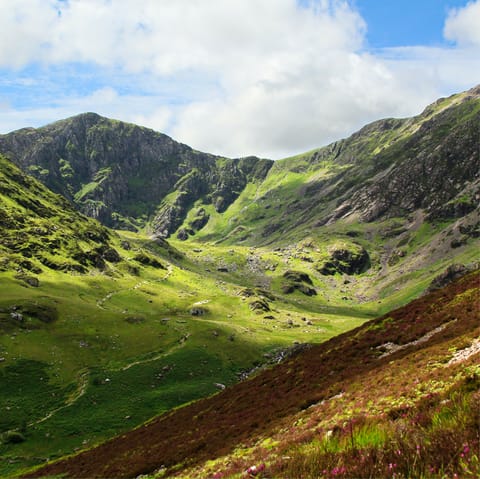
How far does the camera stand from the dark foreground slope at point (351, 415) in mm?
7418

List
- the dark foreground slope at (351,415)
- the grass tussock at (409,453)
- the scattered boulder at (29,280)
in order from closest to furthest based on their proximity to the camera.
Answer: the grass tussock at (409,453)
the dark foreground slope at (351,415)
the scattered boulder at (29,280)

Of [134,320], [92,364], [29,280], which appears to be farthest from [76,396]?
[29,280]

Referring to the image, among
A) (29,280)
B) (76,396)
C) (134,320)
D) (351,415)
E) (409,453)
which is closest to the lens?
(409,453)

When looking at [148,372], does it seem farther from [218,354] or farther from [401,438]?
[401,438]

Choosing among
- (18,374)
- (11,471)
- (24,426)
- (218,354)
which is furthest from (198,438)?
(218,354)

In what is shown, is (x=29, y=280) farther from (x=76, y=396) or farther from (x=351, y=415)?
(x=351, y=415)

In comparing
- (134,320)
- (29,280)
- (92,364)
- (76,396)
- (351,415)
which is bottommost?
(76,396)

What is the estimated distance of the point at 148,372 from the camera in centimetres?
11750

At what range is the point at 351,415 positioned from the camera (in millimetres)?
21172

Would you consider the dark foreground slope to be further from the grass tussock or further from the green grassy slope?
the green grassy slope

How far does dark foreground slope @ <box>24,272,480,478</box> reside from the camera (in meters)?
7.42

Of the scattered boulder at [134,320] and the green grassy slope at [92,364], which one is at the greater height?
the scattered boulder at [134,320]

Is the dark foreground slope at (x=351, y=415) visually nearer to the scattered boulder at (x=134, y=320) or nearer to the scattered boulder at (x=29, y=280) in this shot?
the scattered boulder at (x=134, y=320)

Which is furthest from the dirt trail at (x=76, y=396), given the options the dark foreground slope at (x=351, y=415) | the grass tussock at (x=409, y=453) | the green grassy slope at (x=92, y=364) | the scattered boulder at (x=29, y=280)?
the scattered boulder at (x=29, y=280)
